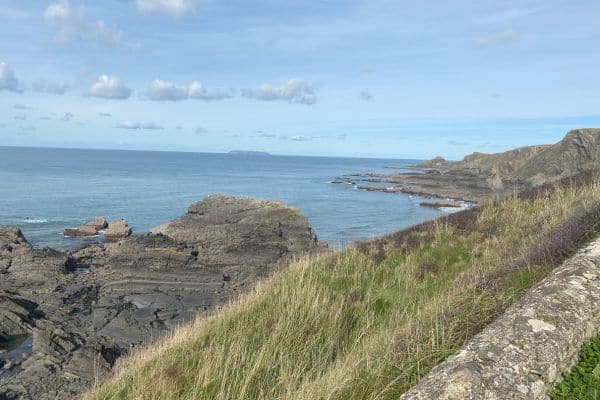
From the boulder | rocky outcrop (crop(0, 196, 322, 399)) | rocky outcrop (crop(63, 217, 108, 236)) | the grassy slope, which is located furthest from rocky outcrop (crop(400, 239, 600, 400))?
rocky outcrop (crop(63, 217, 108, 236))

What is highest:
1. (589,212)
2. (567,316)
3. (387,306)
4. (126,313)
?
(589,212)

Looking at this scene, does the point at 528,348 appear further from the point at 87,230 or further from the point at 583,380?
the point at 87,230

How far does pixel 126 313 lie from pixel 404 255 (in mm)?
13114

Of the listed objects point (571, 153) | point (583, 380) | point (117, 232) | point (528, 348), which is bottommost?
point (117, 232)

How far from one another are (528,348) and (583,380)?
0.63m

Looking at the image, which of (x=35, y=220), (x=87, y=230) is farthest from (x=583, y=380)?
(x=35, y=220)

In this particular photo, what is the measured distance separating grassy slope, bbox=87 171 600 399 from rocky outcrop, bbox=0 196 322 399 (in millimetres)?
3447

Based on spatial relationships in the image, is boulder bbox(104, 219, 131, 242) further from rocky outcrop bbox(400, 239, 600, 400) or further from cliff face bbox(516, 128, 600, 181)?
cliff face bbox(516, 128, 600, 181)

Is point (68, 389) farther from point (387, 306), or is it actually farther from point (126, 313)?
point (387, 306)

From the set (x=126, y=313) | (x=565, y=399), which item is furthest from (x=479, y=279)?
(x=126, y=313)

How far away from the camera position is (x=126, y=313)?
19.9 m

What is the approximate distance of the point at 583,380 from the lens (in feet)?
13.2

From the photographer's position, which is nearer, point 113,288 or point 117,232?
point 113,288

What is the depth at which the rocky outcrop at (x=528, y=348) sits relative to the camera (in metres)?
3.54
